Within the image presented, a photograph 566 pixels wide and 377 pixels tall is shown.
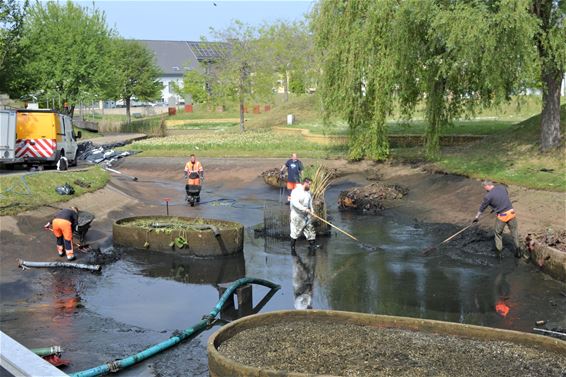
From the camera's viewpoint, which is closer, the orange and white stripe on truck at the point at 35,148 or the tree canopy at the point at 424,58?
the tree canopy at the point at 424,58

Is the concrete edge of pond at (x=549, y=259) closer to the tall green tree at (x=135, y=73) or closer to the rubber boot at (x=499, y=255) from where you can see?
the rubber boot at (x=499, y=255)

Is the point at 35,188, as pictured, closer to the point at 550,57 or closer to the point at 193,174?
the point at 193,174

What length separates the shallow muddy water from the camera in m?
11.5

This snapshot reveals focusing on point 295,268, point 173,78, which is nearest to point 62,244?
point 295,268

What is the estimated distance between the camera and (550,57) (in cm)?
2200

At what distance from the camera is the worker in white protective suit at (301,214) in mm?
17719

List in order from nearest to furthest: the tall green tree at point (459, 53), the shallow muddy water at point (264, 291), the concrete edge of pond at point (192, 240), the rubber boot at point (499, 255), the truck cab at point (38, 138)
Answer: the shallow muddy water at point (264, 291), the rubber boot at point (499, 255), the concrete edge of pond at point (192, 240), the tall green tree at point (459, 53), the truck cab at point (38, 138)

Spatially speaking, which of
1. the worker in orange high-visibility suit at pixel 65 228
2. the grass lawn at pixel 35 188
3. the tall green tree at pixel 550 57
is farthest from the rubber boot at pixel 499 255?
the grass lawn at pixel 35 188

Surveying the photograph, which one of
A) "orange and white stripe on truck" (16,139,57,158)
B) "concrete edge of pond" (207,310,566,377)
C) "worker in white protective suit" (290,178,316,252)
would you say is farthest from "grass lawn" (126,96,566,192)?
"concrete edge of pond" (207,310,566,377)

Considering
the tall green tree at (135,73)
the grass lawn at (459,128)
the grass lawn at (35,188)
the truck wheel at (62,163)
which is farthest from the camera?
the tall green tree at (135,73)

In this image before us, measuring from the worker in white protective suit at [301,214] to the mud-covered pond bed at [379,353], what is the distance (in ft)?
25.9

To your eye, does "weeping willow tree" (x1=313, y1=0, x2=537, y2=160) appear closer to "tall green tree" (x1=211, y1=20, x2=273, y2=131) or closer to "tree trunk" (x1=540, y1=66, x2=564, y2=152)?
"tree trunk" (x1=540, y1=66, x2=564, y2=152)

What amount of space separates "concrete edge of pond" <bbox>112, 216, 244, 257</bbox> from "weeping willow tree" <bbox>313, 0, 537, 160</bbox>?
1052cm

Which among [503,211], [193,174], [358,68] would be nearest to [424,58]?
[358,68]
